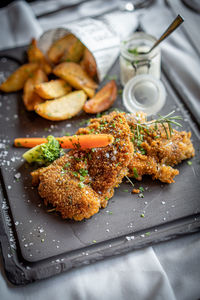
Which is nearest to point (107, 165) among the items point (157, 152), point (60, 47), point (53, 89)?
point (157, 152)

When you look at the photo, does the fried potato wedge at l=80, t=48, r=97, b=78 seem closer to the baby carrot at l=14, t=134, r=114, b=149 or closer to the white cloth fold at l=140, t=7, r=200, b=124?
the white cloth fold at l=140, t=7, r=200, b=124

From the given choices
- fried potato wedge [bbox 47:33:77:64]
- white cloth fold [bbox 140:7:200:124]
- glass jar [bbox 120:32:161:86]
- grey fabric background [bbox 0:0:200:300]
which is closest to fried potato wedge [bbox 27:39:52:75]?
fried potato wedge [bbox 47:33:77:64]

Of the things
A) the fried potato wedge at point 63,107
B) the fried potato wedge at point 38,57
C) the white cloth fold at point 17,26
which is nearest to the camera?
the fried potato wedge at point 63,107

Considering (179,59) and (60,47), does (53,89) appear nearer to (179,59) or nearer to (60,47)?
(60,47)

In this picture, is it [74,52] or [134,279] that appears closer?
[134,279]

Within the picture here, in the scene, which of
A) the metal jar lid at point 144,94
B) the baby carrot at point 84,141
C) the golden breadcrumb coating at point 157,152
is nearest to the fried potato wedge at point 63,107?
the baby carrot at point 84,141

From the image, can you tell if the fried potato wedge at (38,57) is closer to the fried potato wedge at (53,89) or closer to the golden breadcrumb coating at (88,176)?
the fried potato wedge at (53,89)
